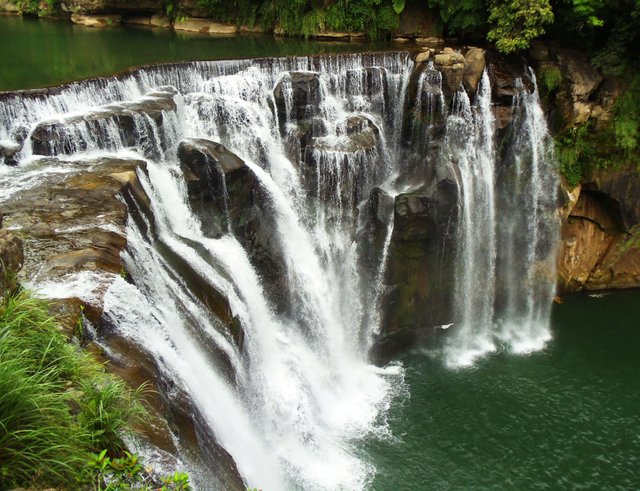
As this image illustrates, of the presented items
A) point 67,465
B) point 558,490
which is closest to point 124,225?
point 67,465

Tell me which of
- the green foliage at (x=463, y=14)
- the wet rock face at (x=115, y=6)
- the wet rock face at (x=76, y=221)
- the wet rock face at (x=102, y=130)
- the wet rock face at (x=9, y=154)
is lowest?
the wet rock face at (x=76, y=221)

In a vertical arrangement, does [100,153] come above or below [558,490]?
above

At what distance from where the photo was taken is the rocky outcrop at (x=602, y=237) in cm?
1590

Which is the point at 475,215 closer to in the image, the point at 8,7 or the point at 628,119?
the point at 628,119

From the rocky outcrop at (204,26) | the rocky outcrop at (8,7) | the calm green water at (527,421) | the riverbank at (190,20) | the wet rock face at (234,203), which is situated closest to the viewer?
the calm green water at (527,421)

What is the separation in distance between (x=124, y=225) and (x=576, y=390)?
11401mm

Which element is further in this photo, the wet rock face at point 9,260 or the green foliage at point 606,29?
the green foliage at point 606,29

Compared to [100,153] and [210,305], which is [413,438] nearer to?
[210,305]

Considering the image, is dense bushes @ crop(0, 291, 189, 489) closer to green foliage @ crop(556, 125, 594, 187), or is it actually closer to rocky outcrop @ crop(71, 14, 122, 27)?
green foliage @ crop(556, 125, 594, 187)

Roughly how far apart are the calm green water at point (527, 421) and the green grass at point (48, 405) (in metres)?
7.17

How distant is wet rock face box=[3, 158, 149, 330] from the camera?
7.43 metres

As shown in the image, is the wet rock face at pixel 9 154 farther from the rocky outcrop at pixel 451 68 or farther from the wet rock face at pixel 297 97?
the rocky outcrop at pixel 451 68

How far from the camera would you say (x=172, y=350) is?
307 inches

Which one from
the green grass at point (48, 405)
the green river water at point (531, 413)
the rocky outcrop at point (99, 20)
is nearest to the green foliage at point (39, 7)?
the rocky outcrop at point (99, 20)
